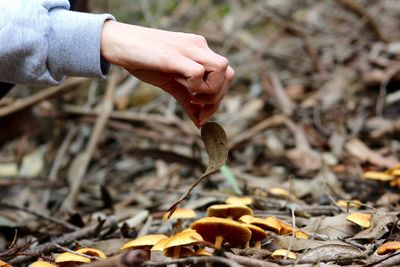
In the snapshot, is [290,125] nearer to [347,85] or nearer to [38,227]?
[347,85]

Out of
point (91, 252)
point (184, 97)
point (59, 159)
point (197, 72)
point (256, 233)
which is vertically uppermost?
point (197, 72)

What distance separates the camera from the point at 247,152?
159 inches

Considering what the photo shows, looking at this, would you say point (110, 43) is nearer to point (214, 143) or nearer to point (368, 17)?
point (214, 143)

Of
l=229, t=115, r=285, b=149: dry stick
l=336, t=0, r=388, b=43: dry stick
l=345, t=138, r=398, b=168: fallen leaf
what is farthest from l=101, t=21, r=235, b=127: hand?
l=336, t=0, r=388, b=43: dry stick

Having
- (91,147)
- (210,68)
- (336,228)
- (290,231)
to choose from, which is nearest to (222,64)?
(210,68)

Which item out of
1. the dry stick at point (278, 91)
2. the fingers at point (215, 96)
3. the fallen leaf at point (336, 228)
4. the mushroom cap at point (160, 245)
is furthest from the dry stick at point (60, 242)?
the dry stick at point (278, 91)

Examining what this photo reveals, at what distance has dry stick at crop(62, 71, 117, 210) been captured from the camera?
3.42 m

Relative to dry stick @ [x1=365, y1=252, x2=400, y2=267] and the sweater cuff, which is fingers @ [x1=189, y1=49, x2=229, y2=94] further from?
dry stick @ [x1=365, y1=252, x2=400, y2=267]

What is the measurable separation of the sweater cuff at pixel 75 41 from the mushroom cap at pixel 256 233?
0.73 metres

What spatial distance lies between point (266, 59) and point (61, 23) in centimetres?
374

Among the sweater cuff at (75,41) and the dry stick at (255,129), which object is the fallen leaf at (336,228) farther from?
the dry stick at (255,129)

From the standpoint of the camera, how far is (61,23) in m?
1.82

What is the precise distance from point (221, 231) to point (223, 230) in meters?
0.01

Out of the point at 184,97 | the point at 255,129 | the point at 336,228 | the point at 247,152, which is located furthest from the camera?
the point at 255,129
